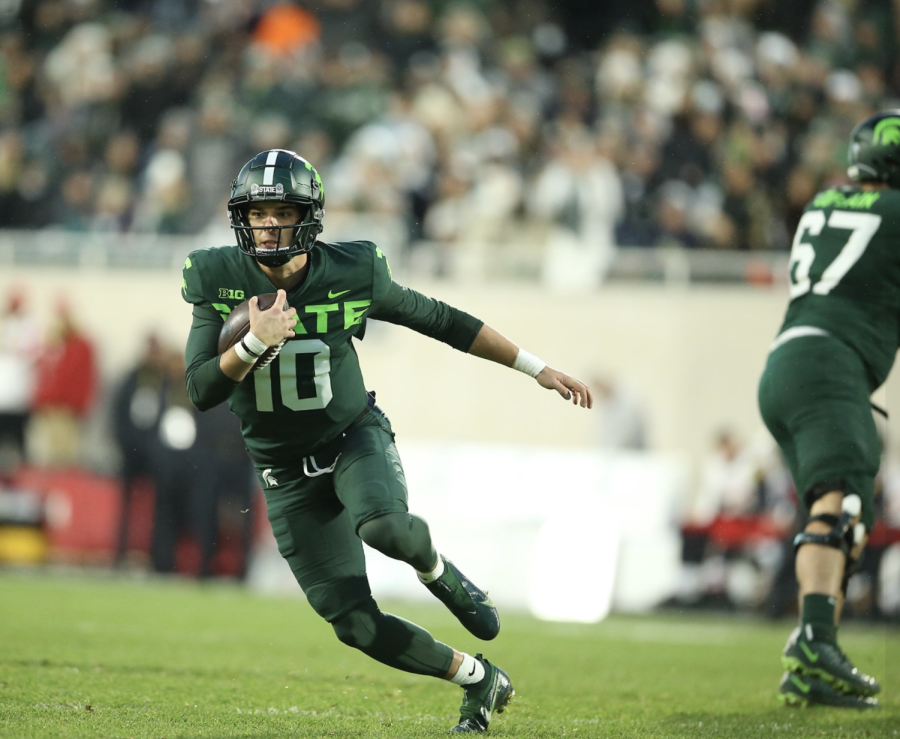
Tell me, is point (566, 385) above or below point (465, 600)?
above

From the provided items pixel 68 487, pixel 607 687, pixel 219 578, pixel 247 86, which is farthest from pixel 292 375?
pixel 247 86

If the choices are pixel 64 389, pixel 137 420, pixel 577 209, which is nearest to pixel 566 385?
pixel 577 209

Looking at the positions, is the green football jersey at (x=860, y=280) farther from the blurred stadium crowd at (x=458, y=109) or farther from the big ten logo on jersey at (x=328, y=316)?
the blurred stadium crowd at (x=458, y=109)

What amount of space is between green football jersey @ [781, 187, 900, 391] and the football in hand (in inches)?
104

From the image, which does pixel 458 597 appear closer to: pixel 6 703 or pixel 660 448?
pixel 6 703

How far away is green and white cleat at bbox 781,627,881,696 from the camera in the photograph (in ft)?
18.6

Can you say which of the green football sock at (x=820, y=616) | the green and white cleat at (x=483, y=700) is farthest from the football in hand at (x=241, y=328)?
the green football sock at (x=820, y=616)

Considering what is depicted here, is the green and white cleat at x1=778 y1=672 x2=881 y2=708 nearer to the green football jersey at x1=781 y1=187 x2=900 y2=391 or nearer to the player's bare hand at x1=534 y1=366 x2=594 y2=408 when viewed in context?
the green football jersey at x1=781 y1=187 x2=900 y2=391

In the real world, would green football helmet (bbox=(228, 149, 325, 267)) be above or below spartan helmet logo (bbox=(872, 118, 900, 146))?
below

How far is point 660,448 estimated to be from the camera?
1412 cm

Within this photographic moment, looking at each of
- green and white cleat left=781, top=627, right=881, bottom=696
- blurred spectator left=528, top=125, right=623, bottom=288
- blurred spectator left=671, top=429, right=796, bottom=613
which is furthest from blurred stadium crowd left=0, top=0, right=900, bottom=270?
green and white cleat left=781, top=627, right=881, bottom=696

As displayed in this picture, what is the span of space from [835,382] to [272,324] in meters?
2.66

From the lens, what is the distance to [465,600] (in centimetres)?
504

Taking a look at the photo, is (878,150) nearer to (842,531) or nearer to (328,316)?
(842,531)
